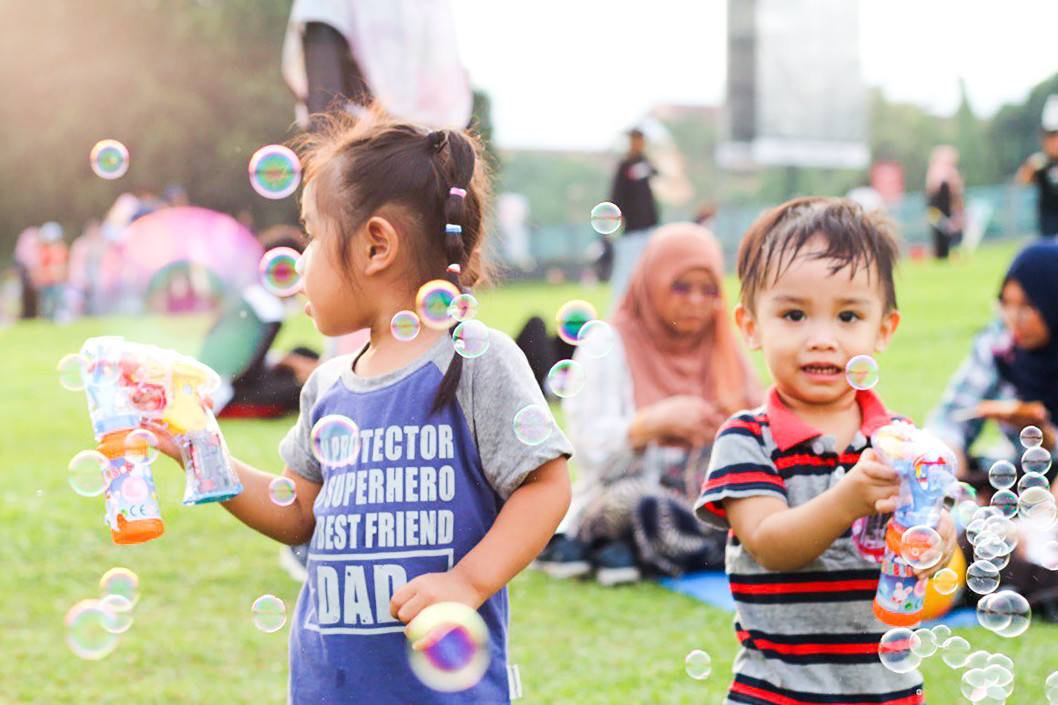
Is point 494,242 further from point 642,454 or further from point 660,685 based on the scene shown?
point 642,454

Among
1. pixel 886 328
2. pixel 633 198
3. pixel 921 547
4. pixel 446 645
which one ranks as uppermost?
pixel 633 198

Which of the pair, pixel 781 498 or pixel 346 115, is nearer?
pixel 781 498

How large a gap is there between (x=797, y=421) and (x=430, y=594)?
0.61 metres

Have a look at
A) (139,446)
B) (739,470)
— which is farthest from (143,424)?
(739,470)

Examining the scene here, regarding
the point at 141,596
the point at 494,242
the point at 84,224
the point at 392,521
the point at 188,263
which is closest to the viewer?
the point at 392,521

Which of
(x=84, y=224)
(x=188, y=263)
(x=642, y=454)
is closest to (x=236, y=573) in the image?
(x=642, y=454)

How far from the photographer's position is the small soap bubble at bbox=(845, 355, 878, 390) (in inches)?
68.4

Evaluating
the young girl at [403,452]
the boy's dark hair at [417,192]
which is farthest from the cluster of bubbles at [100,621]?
the boy's dark hair at [417,192]

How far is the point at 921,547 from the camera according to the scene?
59.4 inches

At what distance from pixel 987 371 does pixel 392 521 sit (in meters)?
2.96

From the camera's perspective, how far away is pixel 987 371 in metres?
4.06

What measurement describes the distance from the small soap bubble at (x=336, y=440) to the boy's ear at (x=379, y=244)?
0.22 metres

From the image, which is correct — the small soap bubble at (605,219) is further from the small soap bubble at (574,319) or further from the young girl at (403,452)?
the young girl at (403,452)

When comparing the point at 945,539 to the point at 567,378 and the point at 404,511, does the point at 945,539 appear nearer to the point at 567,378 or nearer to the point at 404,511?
the point at 404,511
